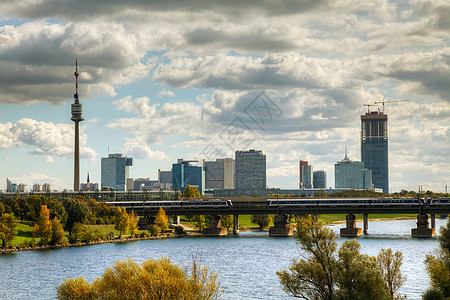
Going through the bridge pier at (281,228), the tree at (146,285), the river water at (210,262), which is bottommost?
the river water at (210,262)

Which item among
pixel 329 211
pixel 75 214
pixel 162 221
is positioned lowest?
pixel 162 221

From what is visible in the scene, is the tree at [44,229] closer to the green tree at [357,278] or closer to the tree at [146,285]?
the tree at [146,285]

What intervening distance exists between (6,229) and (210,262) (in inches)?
1797

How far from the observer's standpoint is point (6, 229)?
128000mm

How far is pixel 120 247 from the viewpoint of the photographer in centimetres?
14050

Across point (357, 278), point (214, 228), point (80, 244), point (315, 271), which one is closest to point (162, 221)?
point (214, 228)

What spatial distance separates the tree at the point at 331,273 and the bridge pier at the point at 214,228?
127052mm

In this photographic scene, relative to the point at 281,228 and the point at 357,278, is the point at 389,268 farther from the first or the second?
the point at 281,228

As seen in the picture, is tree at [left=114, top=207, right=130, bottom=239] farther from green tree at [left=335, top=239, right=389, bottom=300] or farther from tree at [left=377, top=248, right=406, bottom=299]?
green tree at [left=335, top=239, right=389, bottom=300]

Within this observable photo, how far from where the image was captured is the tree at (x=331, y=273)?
2285 inches

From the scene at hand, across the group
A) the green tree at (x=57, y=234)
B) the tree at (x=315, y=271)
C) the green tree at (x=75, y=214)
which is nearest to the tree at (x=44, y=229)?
the green tree at (x=57, y=234)

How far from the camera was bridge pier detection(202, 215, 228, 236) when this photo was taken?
190 meters

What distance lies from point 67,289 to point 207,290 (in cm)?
1312

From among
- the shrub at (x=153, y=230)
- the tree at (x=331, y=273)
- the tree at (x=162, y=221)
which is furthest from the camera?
the tree at (x=162, y=221)
